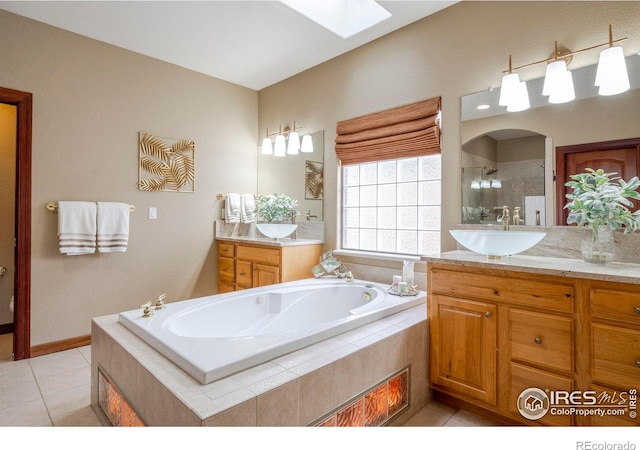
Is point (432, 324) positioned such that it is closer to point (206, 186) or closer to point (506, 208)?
point (506, 208)

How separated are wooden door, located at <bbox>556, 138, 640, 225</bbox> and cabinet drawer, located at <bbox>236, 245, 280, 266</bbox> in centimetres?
214

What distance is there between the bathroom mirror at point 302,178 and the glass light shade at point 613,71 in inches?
85.9

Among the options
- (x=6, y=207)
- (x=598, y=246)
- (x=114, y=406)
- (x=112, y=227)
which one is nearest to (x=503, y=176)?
(x=598, y=246)

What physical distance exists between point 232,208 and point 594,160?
3.25 meters

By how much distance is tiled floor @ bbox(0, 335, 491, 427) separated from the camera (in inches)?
74.3

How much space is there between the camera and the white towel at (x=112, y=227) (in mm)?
3000

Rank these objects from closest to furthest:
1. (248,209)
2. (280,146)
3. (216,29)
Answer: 1. (216,29)
2. (280,146)
3. (248,209)

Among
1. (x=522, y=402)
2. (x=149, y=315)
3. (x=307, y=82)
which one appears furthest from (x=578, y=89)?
(x=149, y=315)

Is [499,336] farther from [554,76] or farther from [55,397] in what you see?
[55,397]

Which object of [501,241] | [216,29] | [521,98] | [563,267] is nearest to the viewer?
[563,267]

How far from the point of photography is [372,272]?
3014 mm

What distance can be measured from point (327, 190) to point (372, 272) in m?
0.93

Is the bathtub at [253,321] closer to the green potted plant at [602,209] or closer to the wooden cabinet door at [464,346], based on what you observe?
the wooden cabinet door at [464,346]

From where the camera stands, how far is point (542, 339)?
1637 millimetres
